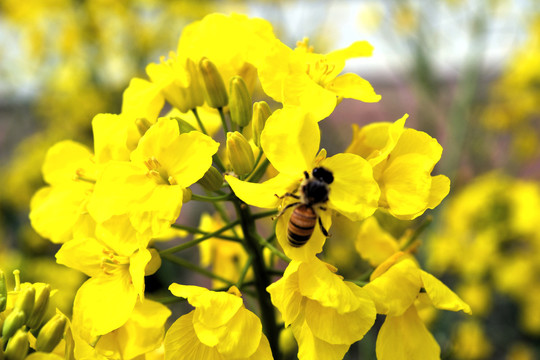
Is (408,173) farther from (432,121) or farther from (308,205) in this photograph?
(432,121)

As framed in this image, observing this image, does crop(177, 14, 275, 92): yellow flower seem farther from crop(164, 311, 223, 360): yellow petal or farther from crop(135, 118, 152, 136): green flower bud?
crop(164, 311, 223, 360): yellow petal

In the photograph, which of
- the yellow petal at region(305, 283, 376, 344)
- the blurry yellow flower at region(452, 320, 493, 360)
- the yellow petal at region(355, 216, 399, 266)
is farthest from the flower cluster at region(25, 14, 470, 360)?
the blurry yellow flower at region(452, 320, 493, 360)

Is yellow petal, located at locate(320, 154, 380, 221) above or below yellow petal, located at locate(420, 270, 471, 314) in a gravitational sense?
above

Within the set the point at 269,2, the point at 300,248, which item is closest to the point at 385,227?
the point at 300,248

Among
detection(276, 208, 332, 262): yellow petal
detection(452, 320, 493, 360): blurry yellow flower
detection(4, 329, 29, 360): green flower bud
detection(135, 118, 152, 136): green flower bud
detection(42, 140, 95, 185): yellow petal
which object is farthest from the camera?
detection(452, 320, 493, 360): blurry yellow flower

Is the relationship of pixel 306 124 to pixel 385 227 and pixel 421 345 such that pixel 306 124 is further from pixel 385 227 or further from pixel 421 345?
pixel 385 227
